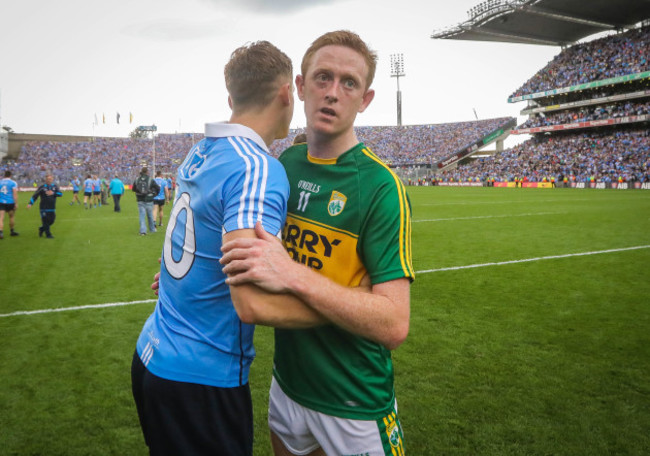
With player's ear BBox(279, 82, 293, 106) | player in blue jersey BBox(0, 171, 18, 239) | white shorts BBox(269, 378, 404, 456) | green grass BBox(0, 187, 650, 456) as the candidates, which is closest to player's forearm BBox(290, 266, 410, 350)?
white shorts BBox(269, 378, 404, 456)

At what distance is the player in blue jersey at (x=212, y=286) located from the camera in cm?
160

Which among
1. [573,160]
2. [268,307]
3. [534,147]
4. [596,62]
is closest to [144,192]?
[268,307]

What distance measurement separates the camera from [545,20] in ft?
162

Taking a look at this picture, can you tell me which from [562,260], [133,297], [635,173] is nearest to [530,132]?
[635,173]

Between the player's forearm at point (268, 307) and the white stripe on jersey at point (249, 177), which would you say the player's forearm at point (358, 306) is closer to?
the player's forearm at point (268, 307)

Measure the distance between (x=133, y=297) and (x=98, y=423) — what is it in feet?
12.4

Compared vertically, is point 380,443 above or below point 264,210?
below

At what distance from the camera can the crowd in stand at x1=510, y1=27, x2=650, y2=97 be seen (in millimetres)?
49250

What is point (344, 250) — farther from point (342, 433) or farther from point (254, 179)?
point (342, 433)

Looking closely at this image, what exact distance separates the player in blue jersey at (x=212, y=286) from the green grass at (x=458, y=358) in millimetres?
1756

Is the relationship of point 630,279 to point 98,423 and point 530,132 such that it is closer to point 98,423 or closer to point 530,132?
point 98,423

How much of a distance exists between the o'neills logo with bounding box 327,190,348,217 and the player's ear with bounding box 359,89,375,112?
46 centimetres

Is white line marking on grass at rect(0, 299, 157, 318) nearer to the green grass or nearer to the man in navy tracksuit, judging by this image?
the green grass

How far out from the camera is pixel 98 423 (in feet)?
11.9
